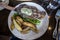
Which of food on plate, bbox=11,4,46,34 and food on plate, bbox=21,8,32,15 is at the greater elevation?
food on plate, bbox=21,8,32,15

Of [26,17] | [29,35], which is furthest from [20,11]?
[29,35]

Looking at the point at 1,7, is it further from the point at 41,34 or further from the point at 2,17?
the point at 41,34

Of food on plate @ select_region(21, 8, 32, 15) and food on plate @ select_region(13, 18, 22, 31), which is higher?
food on plate @ select_region(21, 8, 32, 15)

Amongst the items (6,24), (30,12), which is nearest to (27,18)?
(30,12)

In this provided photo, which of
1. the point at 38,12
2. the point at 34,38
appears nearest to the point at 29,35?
the point at 34,38

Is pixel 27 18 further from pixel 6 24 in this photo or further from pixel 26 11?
pixel 6 24

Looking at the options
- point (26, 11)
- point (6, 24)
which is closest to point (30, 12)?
point (26, 11)

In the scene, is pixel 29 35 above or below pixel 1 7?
below

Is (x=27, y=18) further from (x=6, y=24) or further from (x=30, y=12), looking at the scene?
(x=6, y=24)

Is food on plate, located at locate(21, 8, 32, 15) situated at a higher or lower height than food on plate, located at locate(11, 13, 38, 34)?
higher

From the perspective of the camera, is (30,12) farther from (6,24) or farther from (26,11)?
(6,24)

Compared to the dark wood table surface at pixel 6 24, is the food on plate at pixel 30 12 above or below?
above
